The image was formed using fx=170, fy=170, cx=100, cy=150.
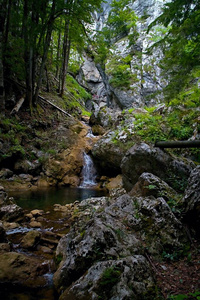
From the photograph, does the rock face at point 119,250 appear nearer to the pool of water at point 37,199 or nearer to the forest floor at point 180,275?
the forest floor at point 180,275

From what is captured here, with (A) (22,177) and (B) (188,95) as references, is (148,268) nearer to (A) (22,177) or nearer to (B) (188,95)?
(B) (188,95)

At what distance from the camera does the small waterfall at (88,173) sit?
37.4 feet

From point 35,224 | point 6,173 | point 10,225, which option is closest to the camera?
point 10,225

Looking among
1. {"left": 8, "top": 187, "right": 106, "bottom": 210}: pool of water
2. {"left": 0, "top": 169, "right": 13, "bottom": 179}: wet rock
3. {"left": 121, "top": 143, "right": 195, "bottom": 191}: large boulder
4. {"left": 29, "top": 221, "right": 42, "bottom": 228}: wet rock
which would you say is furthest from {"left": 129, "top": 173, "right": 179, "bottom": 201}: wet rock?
{"left": 0, "top": 169, "right": 13, "bottom": 179}: wet rock

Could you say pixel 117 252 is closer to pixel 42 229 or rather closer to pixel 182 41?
pixel 42 229

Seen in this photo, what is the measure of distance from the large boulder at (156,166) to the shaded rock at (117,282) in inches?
116

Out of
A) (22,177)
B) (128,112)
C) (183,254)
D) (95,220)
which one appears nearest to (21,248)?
(95,220)

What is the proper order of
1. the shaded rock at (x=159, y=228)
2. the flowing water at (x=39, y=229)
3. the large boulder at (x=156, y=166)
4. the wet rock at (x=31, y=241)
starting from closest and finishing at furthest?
the flowing water at (x=39, y=229) → the shaded rock at (x=159, y=228) → the wet rock at (x=31, y=241) → the large boulder at (x=156, y=166)

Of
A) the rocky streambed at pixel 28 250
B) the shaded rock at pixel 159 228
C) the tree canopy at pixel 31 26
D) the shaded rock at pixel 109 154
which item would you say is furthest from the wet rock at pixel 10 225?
the tree canopy at pixel 31 26

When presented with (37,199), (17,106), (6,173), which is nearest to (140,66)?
(17,106)

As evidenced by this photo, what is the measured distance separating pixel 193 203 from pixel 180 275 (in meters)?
1.16

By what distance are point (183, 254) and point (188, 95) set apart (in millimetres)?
7427

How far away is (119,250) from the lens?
7.69ft

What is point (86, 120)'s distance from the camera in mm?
18750
